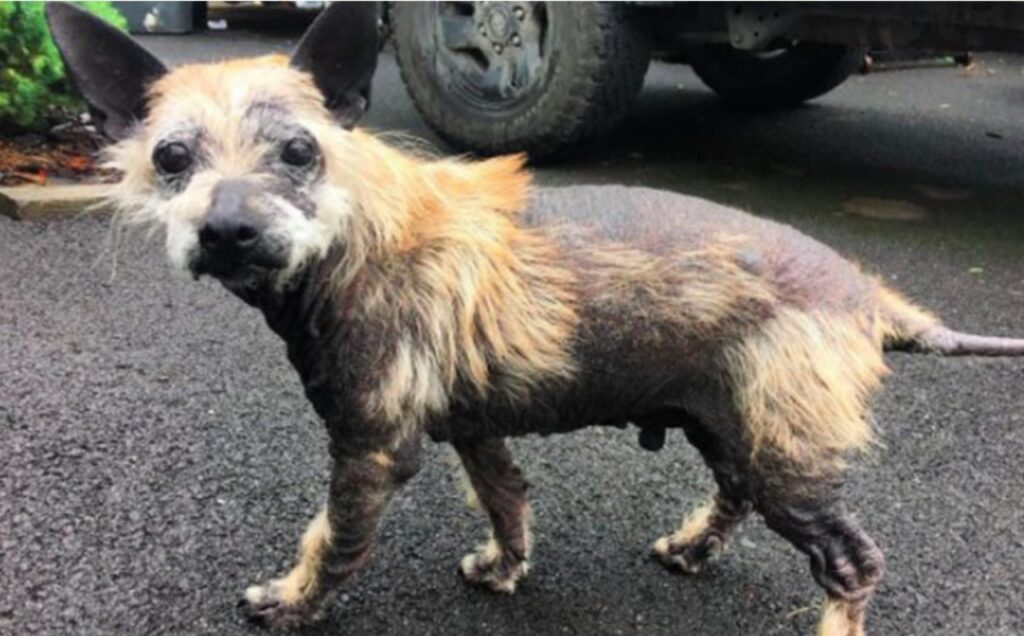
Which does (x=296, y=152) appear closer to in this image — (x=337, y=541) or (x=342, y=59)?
(x=342, y=59)

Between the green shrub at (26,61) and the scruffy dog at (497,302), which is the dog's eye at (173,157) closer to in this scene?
the scruffy dog at (497,302)

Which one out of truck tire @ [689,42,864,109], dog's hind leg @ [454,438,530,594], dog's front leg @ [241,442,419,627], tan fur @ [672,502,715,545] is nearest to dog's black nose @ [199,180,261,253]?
dog's front leg @ [241,442,419,627]

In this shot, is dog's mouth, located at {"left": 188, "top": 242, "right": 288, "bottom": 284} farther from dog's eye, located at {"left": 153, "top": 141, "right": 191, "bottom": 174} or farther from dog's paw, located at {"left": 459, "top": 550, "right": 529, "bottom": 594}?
dog's paw, located at {"left": 459, "top": 550, "right": 529, "bottom": 594}

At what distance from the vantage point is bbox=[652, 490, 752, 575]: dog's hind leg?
9.93 feet

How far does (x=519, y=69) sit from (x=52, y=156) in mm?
2819

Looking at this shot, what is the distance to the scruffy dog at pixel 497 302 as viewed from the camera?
223 centimetres

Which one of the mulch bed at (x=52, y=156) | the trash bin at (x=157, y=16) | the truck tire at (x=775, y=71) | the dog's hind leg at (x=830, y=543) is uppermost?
the dog's hind leg at (x=830, y=543)

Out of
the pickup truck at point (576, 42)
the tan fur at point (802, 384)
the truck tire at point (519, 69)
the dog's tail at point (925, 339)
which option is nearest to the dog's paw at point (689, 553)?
the tan fur at point (802, 384)

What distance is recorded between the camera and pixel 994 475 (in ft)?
11.5

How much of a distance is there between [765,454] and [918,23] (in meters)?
4.15

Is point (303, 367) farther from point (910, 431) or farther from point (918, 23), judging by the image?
point (918, 23)

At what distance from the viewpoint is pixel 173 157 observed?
2.16m

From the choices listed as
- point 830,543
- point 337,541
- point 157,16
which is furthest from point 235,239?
point 157,16

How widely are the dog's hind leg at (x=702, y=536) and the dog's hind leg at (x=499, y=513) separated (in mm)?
435
